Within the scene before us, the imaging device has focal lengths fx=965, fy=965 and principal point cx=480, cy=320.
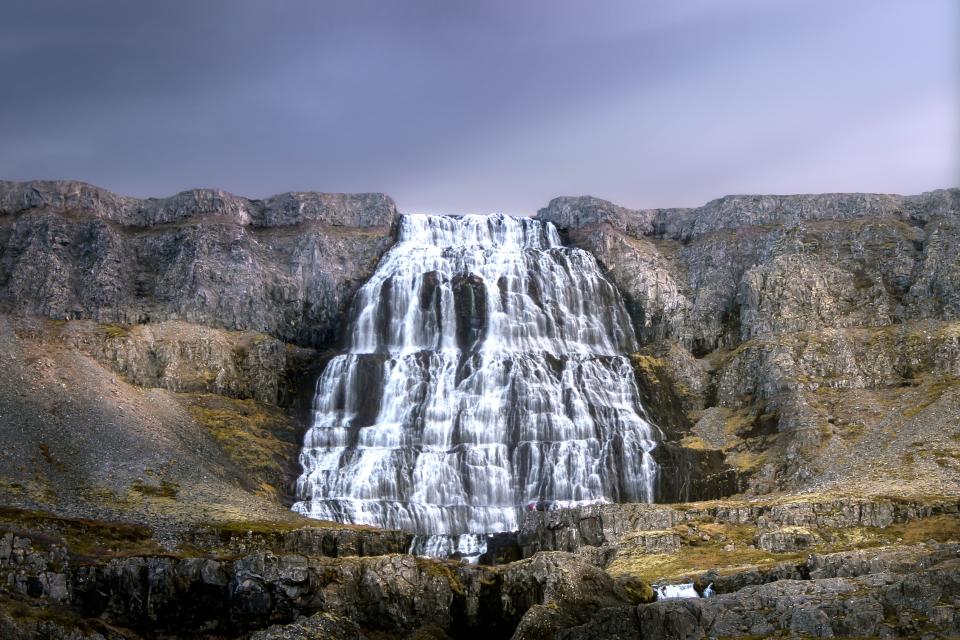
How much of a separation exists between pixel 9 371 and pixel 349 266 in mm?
50423

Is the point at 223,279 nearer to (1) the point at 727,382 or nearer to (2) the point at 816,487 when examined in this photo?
(1) the point at 727,382

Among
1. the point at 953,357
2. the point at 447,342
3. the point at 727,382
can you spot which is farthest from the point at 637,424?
the point at 953,357

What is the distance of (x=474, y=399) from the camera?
363 feet

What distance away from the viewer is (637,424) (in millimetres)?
111125

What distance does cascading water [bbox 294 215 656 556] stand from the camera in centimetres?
10012

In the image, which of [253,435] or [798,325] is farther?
[798,325]

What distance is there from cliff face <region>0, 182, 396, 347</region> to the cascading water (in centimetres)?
803

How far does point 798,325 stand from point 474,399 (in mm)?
45054

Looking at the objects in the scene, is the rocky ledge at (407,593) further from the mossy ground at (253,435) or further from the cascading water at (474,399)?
the mossy ground at (253,435)

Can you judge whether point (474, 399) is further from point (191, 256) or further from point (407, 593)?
point (407, 593)

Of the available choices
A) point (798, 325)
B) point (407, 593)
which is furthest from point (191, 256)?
point (798, 325)

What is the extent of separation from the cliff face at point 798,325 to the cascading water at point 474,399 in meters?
7.44

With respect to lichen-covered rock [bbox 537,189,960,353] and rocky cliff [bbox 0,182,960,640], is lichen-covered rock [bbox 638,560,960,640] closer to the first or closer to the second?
rocky cliff [bbox 0,182,960,640]

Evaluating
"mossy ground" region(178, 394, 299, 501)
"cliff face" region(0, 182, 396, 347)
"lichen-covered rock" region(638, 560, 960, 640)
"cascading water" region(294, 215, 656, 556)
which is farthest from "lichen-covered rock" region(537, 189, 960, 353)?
"lichen-covered rock" region(638, 560, 960, 640)
